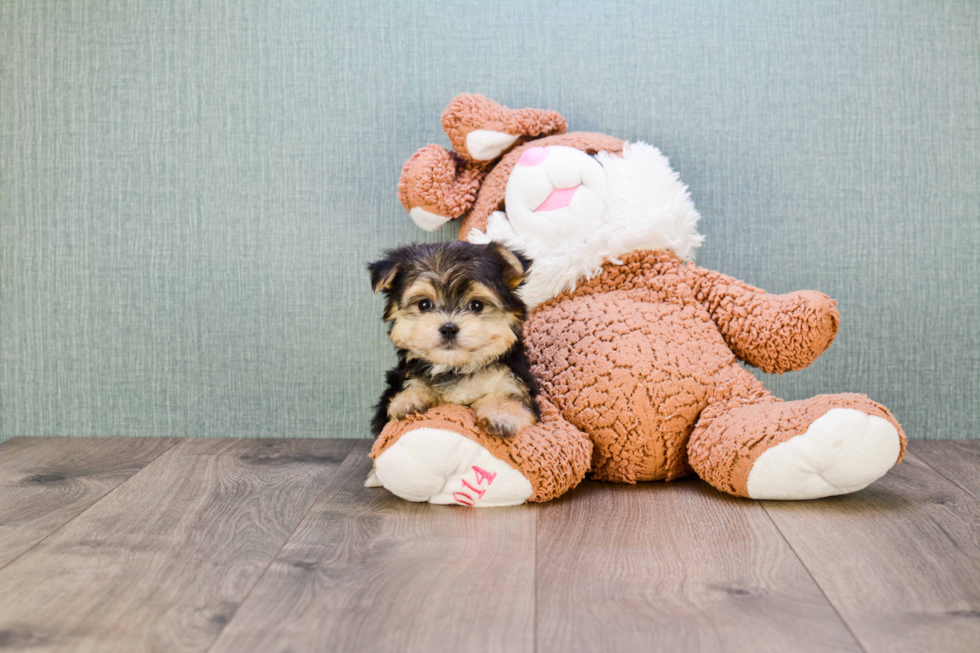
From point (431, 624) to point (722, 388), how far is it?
1045 mm

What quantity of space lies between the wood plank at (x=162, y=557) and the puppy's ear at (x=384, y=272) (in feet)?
1.87

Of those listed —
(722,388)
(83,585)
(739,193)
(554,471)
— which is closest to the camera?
(83,585)

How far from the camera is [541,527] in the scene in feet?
5.40

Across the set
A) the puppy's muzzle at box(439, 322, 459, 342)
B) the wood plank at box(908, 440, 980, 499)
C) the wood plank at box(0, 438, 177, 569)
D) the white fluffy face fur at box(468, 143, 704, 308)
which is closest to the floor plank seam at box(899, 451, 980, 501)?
the wood plank at box(908, 440, 980, 499)

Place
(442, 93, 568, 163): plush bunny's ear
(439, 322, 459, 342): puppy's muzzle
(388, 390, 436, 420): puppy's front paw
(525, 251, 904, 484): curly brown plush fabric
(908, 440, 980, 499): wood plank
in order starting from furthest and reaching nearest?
(442, 93, 568, 163): plush bunny's ear, (908, 440, 980, 499): wood plank, (525, 251, 904, 484): curly brown plush fabric, (388, 390, 436, 420): puppy's front paw, (439, 322, 459, 342): puppy's muzzle

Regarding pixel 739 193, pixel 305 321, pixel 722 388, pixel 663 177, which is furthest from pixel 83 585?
pixel 739 193

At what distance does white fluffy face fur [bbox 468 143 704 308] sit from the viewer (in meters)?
2.04

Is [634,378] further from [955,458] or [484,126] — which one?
[955,458]

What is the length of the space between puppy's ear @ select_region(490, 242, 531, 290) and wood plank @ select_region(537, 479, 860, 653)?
21.6 inches

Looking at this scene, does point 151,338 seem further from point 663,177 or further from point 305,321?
point 663,177

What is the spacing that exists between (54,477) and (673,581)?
1.71 metres

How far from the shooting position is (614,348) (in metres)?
1.95

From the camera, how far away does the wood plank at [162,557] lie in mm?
1199

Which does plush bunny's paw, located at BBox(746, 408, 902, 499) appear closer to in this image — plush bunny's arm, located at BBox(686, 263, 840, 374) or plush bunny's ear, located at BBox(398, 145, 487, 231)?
plush bunny's arm, located at BBox(686, 263, 840, 374)
